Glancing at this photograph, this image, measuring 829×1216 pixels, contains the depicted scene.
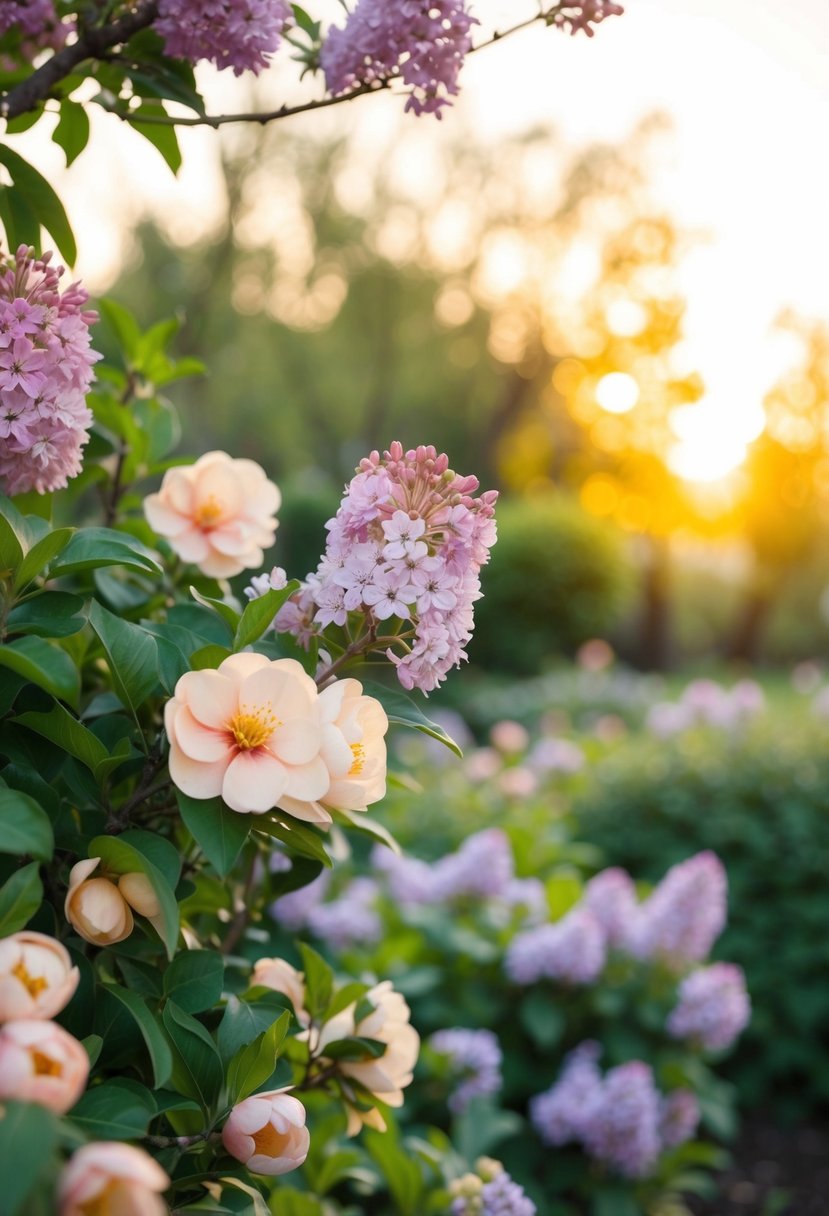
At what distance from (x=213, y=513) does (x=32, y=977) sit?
0.74 meters

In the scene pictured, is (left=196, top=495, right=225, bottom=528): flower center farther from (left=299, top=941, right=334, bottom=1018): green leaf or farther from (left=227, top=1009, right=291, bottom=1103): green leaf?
(left=227, top=1009, right=291, bottom=1103): green leaf

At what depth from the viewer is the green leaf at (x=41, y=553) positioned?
0.98 m

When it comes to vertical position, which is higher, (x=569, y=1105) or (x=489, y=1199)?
(x=569, y=1105)

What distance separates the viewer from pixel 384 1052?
125 centimetres

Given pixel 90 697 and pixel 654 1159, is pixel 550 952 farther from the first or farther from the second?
pixel 90 697

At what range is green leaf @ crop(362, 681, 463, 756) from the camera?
1.00 meters

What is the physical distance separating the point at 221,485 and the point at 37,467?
31 centimetres

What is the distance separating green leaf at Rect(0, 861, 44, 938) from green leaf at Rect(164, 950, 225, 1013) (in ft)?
0.75

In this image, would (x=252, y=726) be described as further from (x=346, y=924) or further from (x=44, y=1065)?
(x=346, y=924)

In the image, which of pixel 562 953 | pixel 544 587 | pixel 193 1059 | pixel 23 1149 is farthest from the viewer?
pixel 544 587

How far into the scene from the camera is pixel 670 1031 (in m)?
2.92

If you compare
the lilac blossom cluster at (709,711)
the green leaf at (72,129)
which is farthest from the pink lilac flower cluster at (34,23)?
the lilac blossom cluster at (709,711)

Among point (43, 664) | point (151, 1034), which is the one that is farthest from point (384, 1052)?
point (43, 664)

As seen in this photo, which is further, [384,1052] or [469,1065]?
[469,1065]
